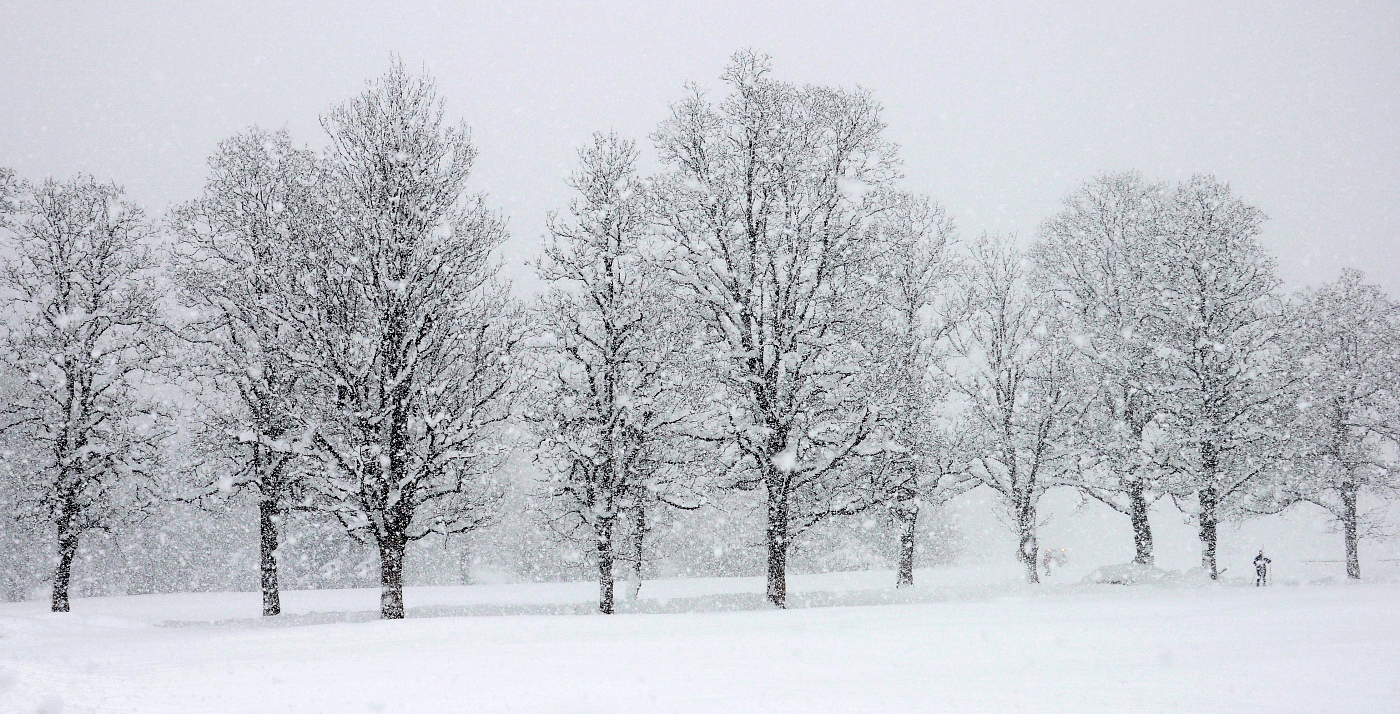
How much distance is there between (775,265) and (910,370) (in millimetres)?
5648

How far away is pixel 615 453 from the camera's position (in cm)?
1798

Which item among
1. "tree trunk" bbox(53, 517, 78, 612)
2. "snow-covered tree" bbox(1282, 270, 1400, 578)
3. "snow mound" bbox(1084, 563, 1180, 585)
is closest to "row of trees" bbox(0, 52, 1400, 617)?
"tree trunk" bbox(53, 517, 78, 612)

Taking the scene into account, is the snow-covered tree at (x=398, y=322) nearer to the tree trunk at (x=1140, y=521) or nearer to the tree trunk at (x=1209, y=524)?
the tree trunk at (x=1140, y=521)

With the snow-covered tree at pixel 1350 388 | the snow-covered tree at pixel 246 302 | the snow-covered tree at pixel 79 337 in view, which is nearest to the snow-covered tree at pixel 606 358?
the snow-covered tree at pixel 246 302

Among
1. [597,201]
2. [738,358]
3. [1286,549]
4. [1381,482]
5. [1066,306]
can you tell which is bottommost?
[1286,549]

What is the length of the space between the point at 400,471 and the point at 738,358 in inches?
296

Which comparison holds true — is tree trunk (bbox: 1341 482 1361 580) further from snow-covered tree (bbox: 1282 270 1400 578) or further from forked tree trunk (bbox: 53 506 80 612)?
forked tree trunk (bbox: 53 506 80 612)

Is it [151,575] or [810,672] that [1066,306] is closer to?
[810,672]

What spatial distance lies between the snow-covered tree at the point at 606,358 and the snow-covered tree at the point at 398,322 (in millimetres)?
1283

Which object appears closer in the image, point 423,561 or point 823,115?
point 823,115

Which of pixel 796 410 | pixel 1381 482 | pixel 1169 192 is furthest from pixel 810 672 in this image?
pixel 1381 482

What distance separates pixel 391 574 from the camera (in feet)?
54.9

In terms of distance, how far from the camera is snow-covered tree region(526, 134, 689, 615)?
18047mm

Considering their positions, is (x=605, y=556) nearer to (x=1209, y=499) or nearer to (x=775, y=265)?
(x=775, y=265)
